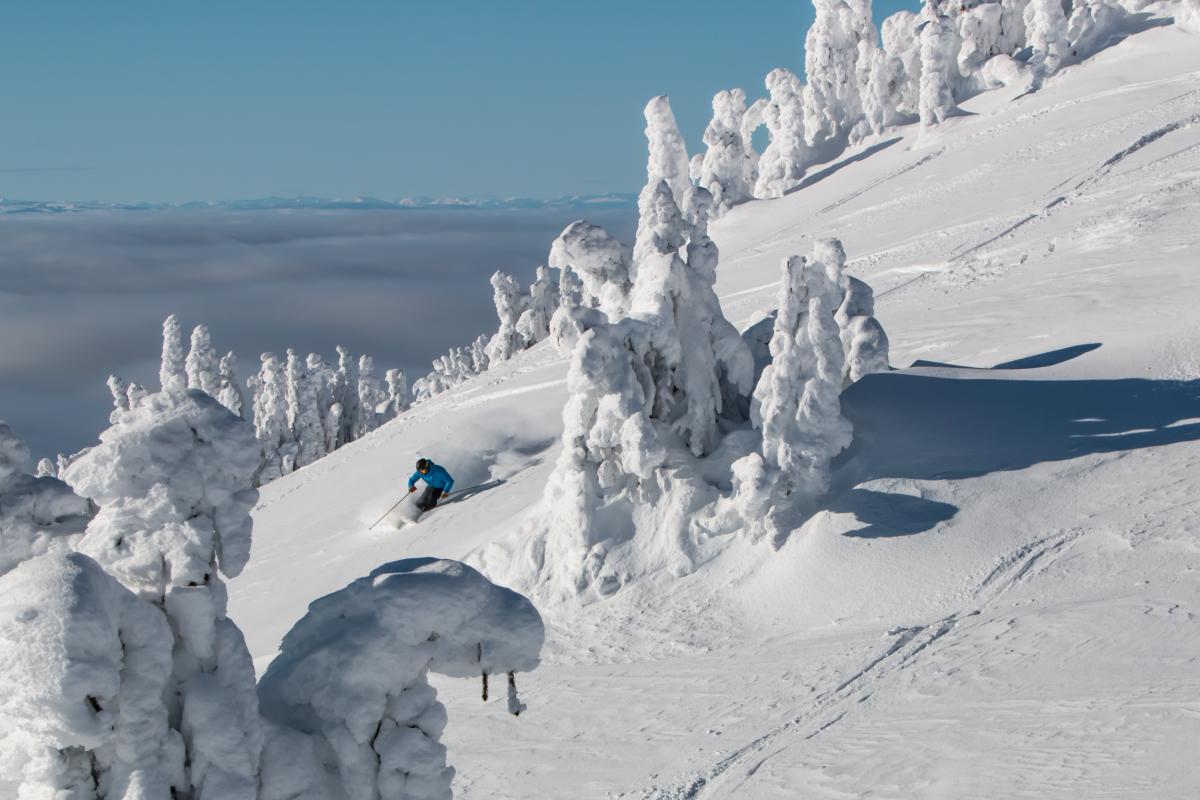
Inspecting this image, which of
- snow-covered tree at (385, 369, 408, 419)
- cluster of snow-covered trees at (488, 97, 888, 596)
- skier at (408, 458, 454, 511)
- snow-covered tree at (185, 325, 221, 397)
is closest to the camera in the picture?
cluster of snow-covered trees at (488, 97, 888, 596)

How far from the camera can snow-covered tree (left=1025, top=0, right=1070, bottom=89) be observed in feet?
177

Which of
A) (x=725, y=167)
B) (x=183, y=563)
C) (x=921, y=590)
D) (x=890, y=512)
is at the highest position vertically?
(x=725, y=167)

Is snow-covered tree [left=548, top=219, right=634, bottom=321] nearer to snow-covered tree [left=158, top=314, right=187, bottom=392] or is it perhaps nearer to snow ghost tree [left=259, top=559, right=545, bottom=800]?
snow ghost tree [left=259, top=559, right=545, bottom=800]

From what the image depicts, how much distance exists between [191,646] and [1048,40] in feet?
184

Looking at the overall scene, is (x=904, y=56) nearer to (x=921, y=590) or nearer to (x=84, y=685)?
(x=921, y=590)

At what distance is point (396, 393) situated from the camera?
2943 inches

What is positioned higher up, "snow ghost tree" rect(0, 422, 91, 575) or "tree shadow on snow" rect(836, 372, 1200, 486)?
"snow ghost tree" rect(0, 422, 91, 575)

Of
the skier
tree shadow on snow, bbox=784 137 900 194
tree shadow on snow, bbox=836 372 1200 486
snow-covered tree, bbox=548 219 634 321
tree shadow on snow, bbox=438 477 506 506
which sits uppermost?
tree shadow on snow, bbox=784 137 900 194

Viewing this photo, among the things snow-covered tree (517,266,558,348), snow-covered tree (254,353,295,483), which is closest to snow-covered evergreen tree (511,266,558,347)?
snow-covered tree (517,266,558,348)

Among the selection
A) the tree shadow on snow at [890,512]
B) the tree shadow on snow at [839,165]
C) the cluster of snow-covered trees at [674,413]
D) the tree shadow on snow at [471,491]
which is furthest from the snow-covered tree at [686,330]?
the tree shadow on snow at [839,165]

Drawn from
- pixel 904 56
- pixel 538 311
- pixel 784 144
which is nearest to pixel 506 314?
pixel 538 311

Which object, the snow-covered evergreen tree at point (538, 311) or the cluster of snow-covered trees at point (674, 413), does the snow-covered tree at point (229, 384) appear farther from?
the cluster of snow-covered trees at point (674, 413)

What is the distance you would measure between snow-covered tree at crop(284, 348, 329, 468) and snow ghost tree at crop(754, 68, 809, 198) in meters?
25.2

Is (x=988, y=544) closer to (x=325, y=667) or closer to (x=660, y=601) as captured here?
(x=660, y=601)
